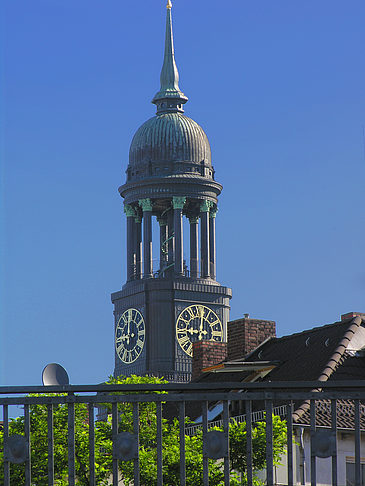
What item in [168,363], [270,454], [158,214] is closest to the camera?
[270,454]

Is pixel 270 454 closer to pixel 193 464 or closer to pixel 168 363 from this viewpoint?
pixel 193 464

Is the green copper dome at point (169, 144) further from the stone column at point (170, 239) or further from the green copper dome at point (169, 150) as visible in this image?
the stone column at point (170, 239)

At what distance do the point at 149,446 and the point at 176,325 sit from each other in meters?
68.0

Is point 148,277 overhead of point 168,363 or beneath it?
overhead

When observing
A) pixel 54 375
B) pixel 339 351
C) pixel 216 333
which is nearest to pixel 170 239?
pixel 216 333

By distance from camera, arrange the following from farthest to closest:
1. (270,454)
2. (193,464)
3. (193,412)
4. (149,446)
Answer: (193,412) → (149,446) → (193,464) → (270,454)

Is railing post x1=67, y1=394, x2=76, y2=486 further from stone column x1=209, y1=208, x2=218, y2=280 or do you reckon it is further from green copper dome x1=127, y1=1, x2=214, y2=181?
green copper dome x1=127, y1=1, x2=214, y2=181

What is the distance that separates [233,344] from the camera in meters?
71.1

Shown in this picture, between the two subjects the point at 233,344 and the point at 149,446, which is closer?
the point at 149,446

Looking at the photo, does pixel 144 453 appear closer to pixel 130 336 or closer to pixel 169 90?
pixel 130 336

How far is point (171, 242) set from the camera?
388 ft

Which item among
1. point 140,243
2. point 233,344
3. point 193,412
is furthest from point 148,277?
point 193,412

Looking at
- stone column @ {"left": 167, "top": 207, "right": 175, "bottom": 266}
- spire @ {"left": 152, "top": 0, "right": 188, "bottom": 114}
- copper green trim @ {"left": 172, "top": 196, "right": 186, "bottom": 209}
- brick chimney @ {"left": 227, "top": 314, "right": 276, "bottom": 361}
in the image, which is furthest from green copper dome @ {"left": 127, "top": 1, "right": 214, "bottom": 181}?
brick chimney @ {"left": 227, "top": 314, "right": 276, "bottom": 361}

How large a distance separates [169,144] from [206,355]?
49453 mm
